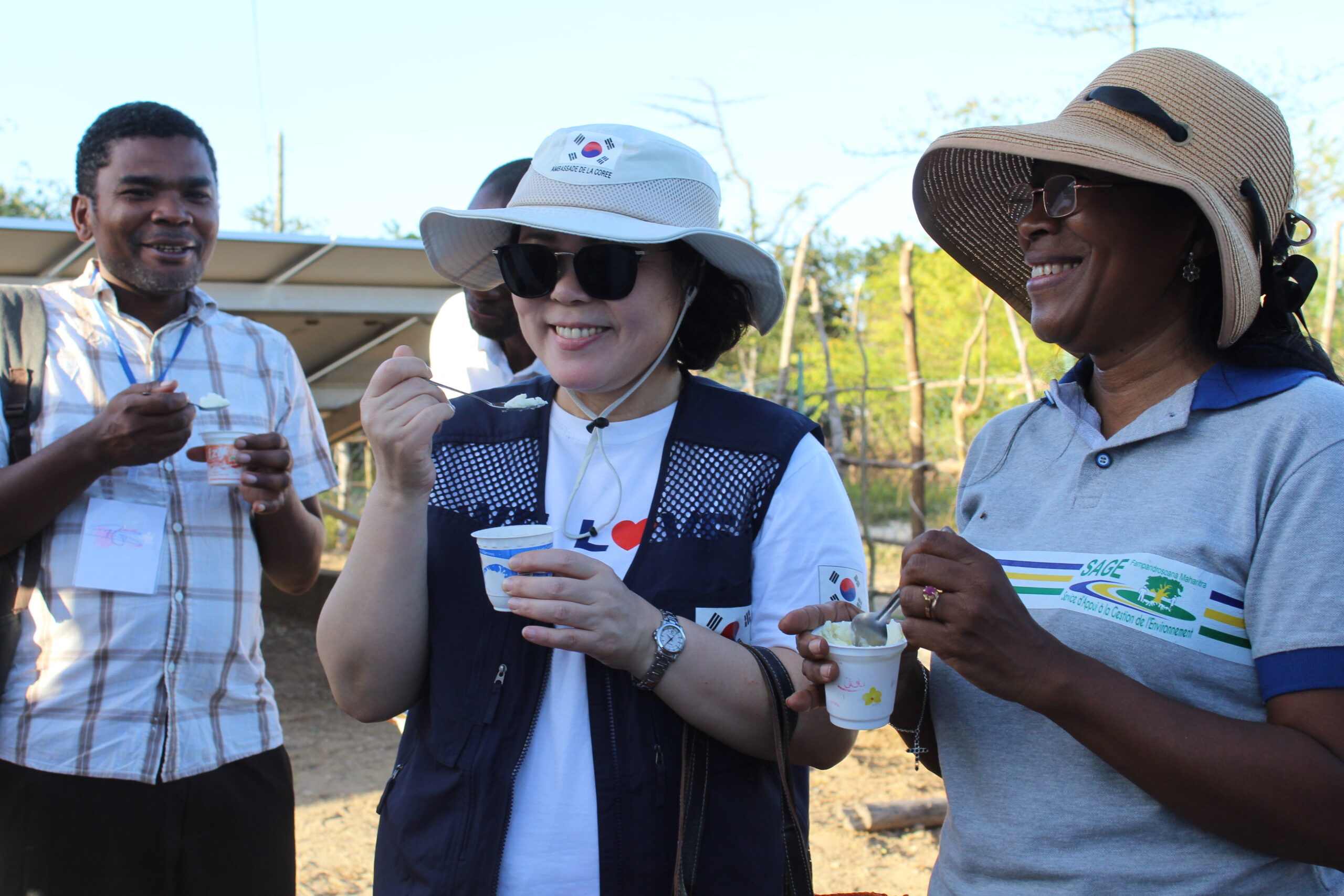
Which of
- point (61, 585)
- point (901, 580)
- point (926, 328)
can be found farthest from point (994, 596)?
point (926, 328)

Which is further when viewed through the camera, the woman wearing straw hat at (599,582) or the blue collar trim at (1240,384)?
the woman wearing straw hat at (599,582)

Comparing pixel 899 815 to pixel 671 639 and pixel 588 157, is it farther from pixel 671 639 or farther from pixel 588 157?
pixel 588 157

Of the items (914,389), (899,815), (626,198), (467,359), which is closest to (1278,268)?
(626,198)

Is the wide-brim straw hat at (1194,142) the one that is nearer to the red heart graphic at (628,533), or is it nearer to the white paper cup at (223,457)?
the red heart graphic at (628,533)

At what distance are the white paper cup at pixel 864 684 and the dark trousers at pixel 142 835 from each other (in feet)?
5.98

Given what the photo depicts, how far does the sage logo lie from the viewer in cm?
142

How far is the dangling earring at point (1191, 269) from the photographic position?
158 centimetres

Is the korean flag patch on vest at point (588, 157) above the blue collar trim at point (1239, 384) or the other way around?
above

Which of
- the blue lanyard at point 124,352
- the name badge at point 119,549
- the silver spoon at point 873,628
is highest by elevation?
the blue lanyard at point 124,352

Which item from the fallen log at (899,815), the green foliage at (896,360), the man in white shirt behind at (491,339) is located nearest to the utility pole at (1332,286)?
the green foliage at (896,360)

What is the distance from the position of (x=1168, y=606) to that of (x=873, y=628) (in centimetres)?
46

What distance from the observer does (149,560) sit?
254cm

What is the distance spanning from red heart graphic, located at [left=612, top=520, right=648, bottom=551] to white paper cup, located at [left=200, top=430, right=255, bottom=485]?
127cm

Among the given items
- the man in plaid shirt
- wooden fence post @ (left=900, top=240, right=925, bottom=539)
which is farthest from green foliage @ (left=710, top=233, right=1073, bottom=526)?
the man in plaid shirt
